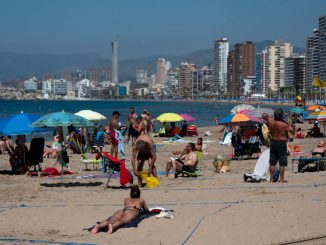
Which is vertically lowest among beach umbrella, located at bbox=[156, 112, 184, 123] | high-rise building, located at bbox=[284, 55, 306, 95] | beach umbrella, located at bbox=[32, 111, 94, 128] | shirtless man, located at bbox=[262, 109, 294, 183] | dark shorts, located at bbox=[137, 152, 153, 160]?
beach umbrella, located at bbox=[156, 112, 184, 123]

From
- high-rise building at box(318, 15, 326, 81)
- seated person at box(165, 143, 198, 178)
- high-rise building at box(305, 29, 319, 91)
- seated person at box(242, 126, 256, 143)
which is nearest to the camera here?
seated person at box(165, 143, 198, 178)

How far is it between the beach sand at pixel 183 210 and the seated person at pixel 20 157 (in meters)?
1.24

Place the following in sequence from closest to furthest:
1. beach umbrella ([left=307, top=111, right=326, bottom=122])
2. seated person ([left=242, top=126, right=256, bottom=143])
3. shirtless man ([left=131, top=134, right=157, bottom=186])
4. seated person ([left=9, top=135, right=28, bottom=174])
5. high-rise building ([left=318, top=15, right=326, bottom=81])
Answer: shirtless man ([left=131, top=134, right=157, bottom=186])
seated person ([left=9, top=135, right=28, bottom=174])
seated person ([left=242, top=126, right=256, bottom=143])
beach umbrella ([left=307, top=111, right=326, bottom=122])
high-rise building ([left=318, top=15, right=326, bottom=81])

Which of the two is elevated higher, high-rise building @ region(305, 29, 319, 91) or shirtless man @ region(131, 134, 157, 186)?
high-rise building @ region(305, 29, 319, 91)

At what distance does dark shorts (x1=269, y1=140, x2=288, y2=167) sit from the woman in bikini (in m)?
3.30

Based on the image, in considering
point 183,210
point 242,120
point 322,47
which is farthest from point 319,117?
point 322,47

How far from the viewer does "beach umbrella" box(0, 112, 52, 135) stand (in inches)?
479

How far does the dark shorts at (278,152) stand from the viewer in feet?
34.3

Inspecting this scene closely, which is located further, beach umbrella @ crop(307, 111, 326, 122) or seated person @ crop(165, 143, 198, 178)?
beach umbrella @ crop(307, 111, 326, 122)

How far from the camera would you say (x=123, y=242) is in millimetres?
6953

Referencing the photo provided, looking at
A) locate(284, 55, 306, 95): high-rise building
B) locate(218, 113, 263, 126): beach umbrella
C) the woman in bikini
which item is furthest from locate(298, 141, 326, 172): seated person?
locate(284, 55, 306, 95): high-rise building

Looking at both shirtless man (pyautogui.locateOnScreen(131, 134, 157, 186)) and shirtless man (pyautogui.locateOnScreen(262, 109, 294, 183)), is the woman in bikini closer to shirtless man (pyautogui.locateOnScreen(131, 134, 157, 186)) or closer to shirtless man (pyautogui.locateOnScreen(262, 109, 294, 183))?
shirtless man (pyautogui.locateOnScreen(131, 134, 157, 186))

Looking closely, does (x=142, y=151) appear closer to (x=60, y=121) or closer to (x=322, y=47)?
(x=60, y=121)

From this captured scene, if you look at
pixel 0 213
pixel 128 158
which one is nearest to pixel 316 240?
pixel 0 213
